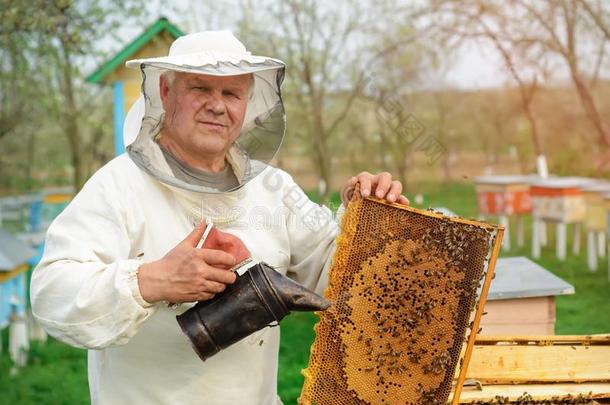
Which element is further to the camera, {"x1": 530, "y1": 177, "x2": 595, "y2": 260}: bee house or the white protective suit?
{"x1": 530, "y1": 177, "x2": 595, "y2": 260}: bee house

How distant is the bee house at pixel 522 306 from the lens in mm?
3465

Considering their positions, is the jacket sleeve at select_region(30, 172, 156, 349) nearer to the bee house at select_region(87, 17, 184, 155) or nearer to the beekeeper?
the beekeeper

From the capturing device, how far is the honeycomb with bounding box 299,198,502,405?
2223 mm

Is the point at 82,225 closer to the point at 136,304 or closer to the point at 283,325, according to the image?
the point at 136,304

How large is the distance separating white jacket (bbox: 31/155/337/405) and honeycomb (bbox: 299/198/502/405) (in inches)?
10.9

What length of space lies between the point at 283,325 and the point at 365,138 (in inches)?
516

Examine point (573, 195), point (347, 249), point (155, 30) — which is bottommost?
point (573, 195)

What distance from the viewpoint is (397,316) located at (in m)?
2.25

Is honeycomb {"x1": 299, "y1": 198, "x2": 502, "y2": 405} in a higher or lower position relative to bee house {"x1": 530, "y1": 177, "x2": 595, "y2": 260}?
higher

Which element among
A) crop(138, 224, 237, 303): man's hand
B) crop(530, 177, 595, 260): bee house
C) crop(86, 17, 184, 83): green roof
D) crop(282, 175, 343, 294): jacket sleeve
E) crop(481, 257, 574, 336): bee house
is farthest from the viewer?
crop(530, 177, 595, 260): bee house

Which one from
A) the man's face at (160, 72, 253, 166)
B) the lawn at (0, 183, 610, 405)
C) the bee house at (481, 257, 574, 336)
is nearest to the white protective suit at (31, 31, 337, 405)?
the man's face at (160, 72, 253, 166)

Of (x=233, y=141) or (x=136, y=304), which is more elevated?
(x=233, y=141)

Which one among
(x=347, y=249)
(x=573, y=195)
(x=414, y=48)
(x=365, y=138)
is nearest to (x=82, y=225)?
(x=347, y=249)

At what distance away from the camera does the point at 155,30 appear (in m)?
6.14
